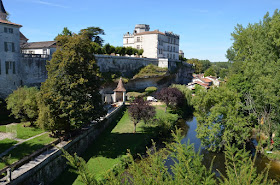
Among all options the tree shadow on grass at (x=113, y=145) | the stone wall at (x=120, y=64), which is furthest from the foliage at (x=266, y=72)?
the stone wall at (x=120, y=64)

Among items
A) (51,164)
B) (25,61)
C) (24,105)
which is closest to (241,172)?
(51,164)

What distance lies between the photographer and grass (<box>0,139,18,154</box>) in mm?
15062

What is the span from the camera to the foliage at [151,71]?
45.6 meters

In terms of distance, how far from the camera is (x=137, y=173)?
670 cm

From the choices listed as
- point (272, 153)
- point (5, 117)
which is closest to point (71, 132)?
point (5, 117)

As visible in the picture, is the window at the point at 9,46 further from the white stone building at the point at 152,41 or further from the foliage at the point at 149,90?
the white stone building at the point at 152,41

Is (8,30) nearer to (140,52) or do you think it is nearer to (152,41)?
(140,52)

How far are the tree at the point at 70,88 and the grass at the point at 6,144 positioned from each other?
→ 7.86 ft

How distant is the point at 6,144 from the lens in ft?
52.0

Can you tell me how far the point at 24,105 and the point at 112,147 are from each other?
8865mm

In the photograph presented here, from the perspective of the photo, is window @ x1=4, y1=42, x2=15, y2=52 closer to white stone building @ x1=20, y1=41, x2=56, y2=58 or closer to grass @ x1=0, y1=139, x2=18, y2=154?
white stone building @ x1=20, y1=41, x2=56, y2=58

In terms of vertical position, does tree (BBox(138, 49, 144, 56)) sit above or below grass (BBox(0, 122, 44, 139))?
above

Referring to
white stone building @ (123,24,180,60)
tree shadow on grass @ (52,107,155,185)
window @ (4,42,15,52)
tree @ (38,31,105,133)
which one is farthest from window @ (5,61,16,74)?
white stone building @ (123,24,180,60)

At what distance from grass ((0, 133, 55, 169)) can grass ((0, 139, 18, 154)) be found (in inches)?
27.2
